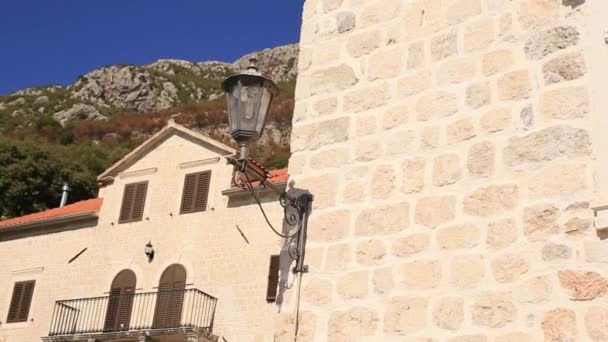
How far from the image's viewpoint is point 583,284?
3.58 meters

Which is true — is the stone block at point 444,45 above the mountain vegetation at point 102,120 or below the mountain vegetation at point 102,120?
below

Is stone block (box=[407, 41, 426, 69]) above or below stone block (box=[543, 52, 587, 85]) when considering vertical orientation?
above

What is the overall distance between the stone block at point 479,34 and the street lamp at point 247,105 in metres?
1.34

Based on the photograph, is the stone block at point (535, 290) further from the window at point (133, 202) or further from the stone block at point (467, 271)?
the window at point (133, 202)

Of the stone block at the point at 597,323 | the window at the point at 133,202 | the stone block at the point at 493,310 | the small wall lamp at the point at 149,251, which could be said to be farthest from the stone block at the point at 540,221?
the window at the point at 133,202

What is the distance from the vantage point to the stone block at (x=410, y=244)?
4.23 metres

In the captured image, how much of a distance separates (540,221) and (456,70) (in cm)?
112

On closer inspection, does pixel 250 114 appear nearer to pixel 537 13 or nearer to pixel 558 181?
pixel 537 13

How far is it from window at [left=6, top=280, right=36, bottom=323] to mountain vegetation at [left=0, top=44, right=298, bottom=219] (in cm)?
874

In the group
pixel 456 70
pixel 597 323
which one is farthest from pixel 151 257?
pixel 597 323

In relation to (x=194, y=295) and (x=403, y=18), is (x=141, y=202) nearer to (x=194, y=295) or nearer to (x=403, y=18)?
(x=194, y=295)

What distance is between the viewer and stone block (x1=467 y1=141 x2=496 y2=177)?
4.13m

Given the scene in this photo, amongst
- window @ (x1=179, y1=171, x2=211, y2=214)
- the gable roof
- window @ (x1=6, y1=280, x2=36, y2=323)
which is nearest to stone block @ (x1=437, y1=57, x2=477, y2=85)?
window @ (x1=179, y1=171, x2=211, y2=214)

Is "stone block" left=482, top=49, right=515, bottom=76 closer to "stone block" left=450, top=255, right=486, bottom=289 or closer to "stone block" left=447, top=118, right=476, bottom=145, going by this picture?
"stone block" left=447, top=118, right=476, bottom=145
